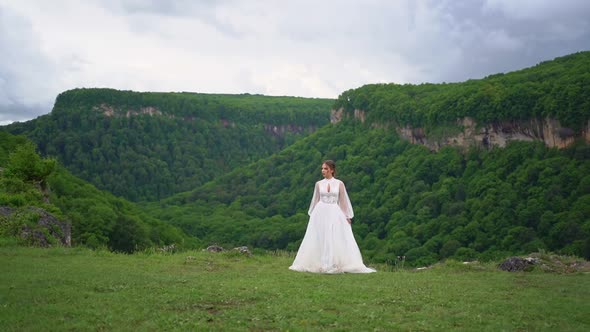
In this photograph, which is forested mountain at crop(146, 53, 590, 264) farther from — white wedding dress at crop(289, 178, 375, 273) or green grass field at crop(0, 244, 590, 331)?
green grass field at crop(0, 244, 590, 331)

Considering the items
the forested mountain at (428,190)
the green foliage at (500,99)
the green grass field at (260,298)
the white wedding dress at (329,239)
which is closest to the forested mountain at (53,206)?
the green grass field at (260,298)

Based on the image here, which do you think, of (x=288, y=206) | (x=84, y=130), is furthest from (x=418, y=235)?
(x=84, y=130)

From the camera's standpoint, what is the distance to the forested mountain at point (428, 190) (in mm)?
74500

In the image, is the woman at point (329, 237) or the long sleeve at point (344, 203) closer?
the woman at point (329, 237)

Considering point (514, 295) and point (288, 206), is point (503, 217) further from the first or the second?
point (514, 295)

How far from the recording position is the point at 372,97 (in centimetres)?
13262

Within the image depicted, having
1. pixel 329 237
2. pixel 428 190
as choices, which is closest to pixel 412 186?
pixel 428 190

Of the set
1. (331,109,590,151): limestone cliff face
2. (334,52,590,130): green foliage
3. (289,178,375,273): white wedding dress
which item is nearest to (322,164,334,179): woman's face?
(289,178,375,273): white wedding dress

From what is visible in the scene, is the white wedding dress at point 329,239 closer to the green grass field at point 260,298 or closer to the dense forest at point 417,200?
the green grass field at point 260,298

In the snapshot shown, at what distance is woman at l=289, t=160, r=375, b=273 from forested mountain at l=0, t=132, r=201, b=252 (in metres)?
6.67

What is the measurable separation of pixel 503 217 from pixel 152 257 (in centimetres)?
6816

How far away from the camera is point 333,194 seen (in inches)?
688

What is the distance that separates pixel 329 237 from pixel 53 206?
35.9 ft

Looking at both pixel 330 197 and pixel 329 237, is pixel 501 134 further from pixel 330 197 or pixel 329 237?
pixel 329 237
